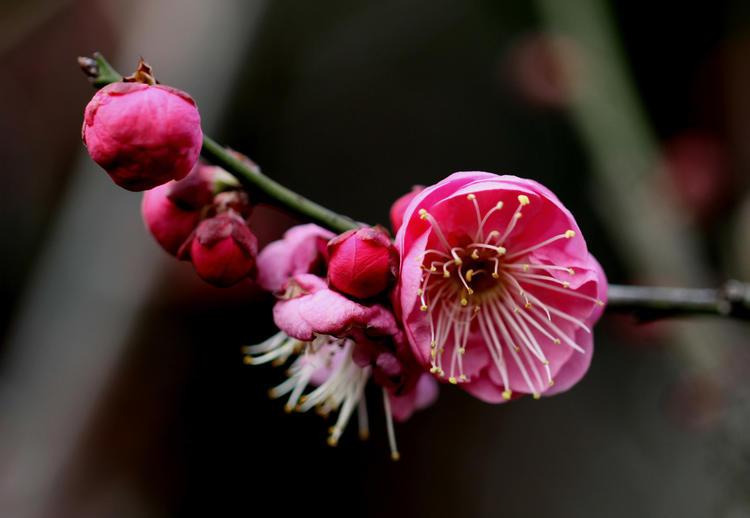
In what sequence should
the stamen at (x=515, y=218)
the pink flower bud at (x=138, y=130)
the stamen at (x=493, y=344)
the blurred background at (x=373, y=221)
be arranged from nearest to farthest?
1. the pink flower bud at (x=138, y=130)
2. the stamen at (x=515, y=218)
3. the stamen at (x=493, y=344)
4. the blurred background at (x=373, y=221)

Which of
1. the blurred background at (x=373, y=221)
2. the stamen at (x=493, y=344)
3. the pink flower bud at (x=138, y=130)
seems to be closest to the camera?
the pink flower bud at (x=138, y=130)

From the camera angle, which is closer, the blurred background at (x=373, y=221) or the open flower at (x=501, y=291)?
the open flower at (x=501, y=291)

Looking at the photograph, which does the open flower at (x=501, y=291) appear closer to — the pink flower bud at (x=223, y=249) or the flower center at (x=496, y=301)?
the flower center at (x=496, y=301)

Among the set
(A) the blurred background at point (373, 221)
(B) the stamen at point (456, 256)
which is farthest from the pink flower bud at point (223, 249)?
(A) the blurred background at point (373, 221)

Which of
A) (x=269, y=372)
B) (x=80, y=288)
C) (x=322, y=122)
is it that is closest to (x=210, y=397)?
(x=269, y=372)

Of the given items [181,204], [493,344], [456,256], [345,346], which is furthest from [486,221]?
[181,204]
